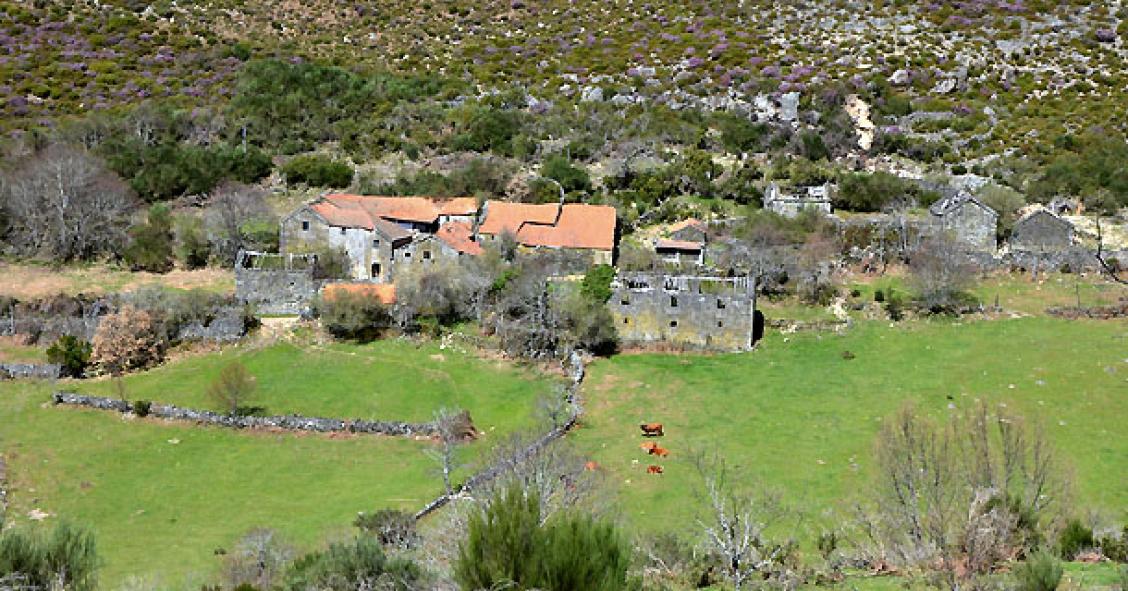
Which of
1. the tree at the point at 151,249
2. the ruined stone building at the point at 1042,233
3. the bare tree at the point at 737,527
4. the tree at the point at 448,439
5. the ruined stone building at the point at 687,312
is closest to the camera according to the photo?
the bare tree at the point at 737,527

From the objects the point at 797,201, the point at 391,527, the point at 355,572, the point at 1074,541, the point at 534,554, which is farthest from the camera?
the point at 797,201

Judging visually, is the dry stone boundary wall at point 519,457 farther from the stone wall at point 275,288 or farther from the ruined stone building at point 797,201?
the ruined stone building at point 797,201

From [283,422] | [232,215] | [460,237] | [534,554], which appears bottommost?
[283,422]

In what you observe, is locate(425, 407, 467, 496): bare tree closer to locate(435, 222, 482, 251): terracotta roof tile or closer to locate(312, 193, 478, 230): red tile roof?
locate(435, 222, 482, 251): terracotta roof tile

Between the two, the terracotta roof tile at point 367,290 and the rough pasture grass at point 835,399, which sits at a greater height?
the terracotta roof tile at point 367,290

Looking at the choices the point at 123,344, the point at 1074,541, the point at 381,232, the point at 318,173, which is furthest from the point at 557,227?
the point at 1074,541

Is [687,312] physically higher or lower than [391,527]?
higher

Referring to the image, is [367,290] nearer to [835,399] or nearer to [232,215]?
[232,215]

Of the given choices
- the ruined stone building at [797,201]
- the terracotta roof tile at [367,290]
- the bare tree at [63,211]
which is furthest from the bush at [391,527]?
the bare tree at [63,211]
